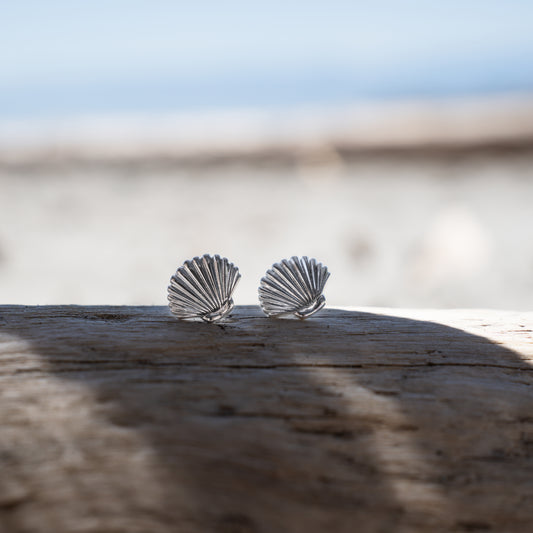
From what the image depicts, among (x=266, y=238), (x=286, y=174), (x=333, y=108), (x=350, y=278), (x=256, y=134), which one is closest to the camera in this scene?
(x=350, y=278)

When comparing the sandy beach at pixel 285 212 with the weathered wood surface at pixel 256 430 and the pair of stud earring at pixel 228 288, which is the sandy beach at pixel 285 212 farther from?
the weathered wood surface at pixel 256 430

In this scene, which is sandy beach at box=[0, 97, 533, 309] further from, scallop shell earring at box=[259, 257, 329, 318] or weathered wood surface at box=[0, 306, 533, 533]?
weathered wood surface at box=[0, 306, 533, 533]

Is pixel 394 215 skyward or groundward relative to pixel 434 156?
groundward

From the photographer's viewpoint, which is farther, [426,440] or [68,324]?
[68,324]

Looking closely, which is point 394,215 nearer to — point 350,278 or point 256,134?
point 350,278

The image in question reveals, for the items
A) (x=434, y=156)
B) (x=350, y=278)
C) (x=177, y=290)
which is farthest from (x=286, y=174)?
(x=177, y=290)

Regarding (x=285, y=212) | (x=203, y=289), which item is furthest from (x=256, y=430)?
(x=285, y=212)

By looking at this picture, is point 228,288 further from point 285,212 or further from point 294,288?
point 285,212
